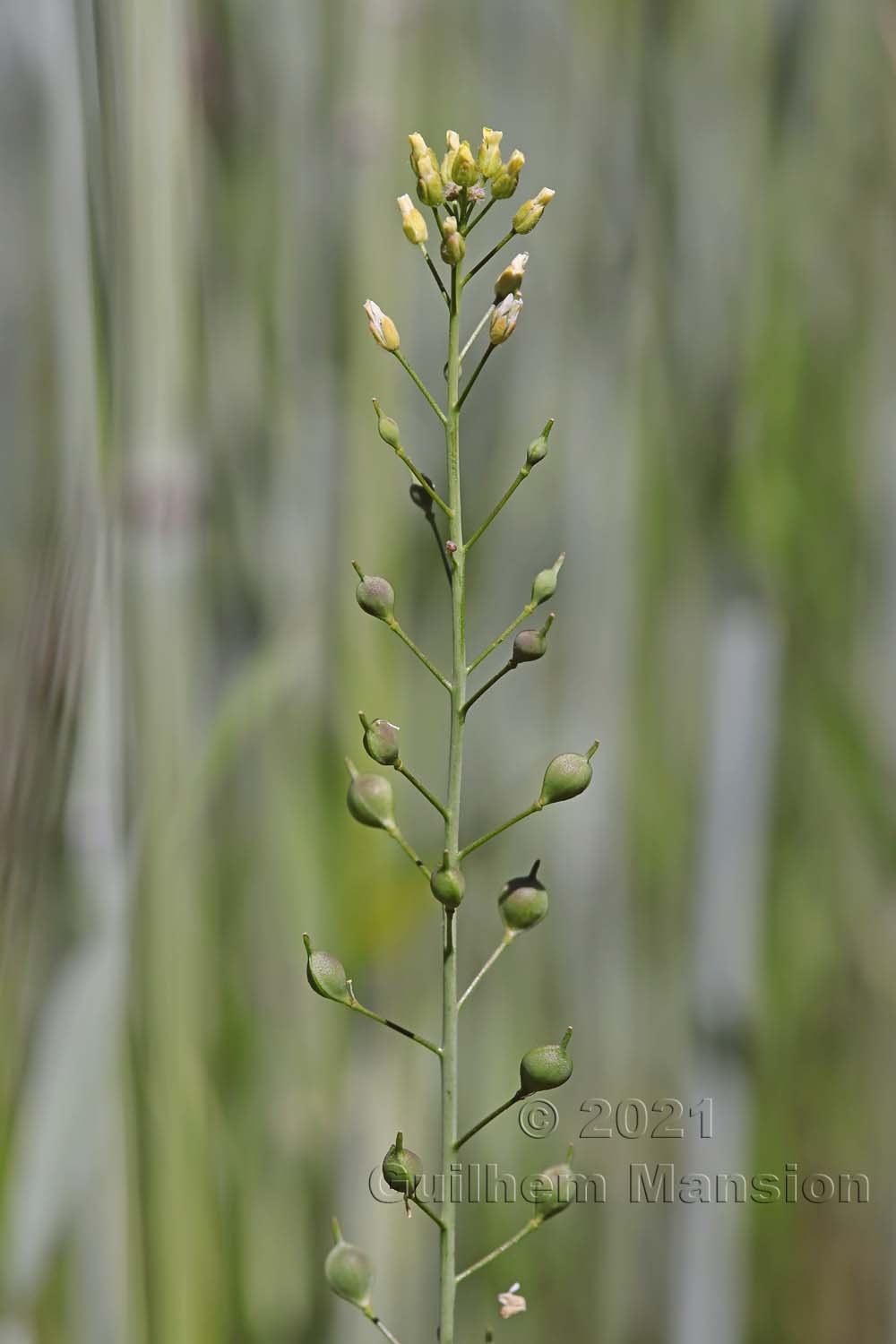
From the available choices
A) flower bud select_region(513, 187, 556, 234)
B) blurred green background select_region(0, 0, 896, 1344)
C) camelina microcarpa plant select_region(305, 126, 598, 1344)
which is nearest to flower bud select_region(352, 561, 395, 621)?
camelina microcarpa plant select_region(305, 126, 598, 1344)

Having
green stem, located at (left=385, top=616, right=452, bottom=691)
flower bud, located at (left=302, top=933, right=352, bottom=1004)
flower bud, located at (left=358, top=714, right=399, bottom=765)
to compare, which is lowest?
flower bud, located at (left=302, top=933, right=352, bottom=1004)

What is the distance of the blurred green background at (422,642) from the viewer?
563 mm

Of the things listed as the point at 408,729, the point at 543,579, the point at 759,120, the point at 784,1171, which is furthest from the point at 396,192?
the point at 784,1171

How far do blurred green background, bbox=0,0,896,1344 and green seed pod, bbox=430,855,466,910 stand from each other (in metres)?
0.31

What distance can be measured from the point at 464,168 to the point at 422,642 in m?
0.48

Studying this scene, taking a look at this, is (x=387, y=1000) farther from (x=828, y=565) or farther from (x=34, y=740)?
(x=828, y=565)

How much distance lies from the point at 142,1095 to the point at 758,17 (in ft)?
2.42

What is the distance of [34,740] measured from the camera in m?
0.53

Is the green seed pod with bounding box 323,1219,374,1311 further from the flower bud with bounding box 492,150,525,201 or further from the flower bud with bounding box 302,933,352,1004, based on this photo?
the flower bud with bounding box 492,150,525,201

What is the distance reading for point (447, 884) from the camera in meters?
0.28

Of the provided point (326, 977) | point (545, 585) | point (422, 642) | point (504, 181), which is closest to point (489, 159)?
point (504, 181)

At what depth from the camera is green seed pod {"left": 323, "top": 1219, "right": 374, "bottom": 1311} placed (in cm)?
30

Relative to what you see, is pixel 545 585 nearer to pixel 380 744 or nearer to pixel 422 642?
pixel 380 744

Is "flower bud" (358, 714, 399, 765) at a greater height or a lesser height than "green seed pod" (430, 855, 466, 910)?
greater
